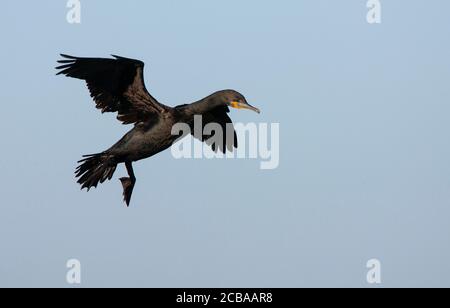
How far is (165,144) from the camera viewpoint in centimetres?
1605

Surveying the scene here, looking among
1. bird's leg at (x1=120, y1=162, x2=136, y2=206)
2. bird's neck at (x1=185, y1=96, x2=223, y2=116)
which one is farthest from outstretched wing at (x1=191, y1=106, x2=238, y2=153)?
bird's leg at (x1=120, y1=162, x2=136, y2=206)

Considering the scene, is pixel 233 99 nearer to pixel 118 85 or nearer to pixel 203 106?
pixel 203 106

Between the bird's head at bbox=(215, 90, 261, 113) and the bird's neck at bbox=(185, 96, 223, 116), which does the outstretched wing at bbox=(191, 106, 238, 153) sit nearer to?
the bird's neck at bbox=(185, 96, 223, 116)

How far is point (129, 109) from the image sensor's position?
16422mm

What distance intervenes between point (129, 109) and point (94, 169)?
83 centimetres

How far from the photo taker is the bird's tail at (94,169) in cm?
1614

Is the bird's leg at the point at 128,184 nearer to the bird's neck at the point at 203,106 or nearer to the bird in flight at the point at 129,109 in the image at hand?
the bird in flight at the point at 129,109

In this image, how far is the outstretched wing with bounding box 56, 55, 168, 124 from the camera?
52.4ft

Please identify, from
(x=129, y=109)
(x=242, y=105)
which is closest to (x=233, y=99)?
(x=242, y=105)

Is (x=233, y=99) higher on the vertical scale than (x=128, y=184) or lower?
higher

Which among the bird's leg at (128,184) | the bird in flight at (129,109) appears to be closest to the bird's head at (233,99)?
the bird in flight at (129,109)

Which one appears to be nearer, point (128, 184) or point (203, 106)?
point (203, 106)

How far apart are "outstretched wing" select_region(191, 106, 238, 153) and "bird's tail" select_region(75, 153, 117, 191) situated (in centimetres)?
134
